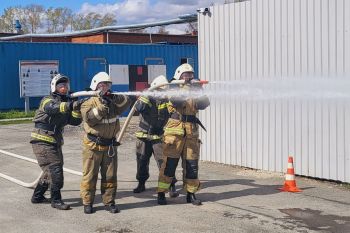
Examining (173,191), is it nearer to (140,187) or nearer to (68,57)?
(140,187)

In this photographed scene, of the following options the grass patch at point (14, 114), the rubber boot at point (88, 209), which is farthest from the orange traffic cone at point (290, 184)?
the grass patch at point (14, 114)

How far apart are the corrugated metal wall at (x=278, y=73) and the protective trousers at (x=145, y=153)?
9.12 ft

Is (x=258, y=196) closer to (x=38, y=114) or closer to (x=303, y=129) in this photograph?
(x=303, y=129)

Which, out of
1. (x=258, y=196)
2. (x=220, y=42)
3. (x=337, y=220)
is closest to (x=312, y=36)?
(x=220, y=42)

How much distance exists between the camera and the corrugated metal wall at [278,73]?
8.90 meters

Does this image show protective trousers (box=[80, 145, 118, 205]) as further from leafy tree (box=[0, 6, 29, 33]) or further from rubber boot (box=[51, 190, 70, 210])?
leafy tree (box=[0, 6, 29, 33])

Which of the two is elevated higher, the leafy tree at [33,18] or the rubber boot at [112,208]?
the leafy tree at [33,18]

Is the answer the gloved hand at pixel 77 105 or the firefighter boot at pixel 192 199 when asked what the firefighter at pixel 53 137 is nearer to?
the gloved hand at pixel 77 105

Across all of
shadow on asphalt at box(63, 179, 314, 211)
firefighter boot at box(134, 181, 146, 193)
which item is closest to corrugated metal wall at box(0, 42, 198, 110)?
shadow on asphalt at box(63, 179, 314, 211)

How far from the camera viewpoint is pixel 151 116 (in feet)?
26.4

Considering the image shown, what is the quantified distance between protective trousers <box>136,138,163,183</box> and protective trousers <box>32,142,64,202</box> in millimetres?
1353

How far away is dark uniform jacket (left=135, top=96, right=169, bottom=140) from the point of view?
7844 millimetres

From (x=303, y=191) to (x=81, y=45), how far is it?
17.9m

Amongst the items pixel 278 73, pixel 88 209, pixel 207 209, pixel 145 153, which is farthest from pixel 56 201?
pixel 278 73
